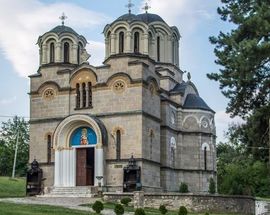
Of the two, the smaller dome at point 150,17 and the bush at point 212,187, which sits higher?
the smaller dome at point 150,17

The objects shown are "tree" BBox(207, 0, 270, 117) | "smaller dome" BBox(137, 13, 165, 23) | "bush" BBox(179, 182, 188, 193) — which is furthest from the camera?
"smaller dome" BBox(137, 13, 165, 23)

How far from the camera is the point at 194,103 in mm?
39469

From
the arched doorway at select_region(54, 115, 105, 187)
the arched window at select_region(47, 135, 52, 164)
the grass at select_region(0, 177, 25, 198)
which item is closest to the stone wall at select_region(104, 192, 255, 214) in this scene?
the arched doorway at select_region(54, 115, 105, 187)

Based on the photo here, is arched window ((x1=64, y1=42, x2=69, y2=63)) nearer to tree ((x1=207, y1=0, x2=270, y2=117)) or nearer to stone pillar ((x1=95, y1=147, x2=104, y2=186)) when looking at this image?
stone pillar ((x1=95, y1=147, x2=104, y2=186))

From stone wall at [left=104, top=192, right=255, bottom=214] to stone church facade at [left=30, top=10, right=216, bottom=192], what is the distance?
298cm

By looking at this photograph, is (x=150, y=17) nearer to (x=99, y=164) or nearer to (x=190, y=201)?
(x=99, y=164)

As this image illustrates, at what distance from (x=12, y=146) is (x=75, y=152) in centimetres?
3261

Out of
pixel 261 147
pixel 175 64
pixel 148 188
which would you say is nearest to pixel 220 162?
pixel 175 64

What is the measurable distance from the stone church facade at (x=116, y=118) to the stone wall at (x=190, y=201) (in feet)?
9.79

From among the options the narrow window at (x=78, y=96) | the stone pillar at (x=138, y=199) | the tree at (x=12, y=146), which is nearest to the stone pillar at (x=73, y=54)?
the narrow window at (x=78, y=96)

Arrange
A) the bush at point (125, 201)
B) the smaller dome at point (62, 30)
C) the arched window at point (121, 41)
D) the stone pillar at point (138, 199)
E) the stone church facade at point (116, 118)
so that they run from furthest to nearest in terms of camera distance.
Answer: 1. the smaller dome at point (62, 30)
2. the arched window at point (121, 41)
3. the stone church facade at point (116, 118)
4. the stone pillar at point (138, 199)
5. the bush at point (125, 201)

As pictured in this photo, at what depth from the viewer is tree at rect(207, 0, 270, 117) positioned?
24.4m

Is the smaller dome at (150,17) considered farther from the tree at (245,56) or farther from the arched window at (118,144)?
the tree at (245,56)

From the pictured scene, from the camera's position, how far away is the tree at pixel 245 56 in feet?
80.0
